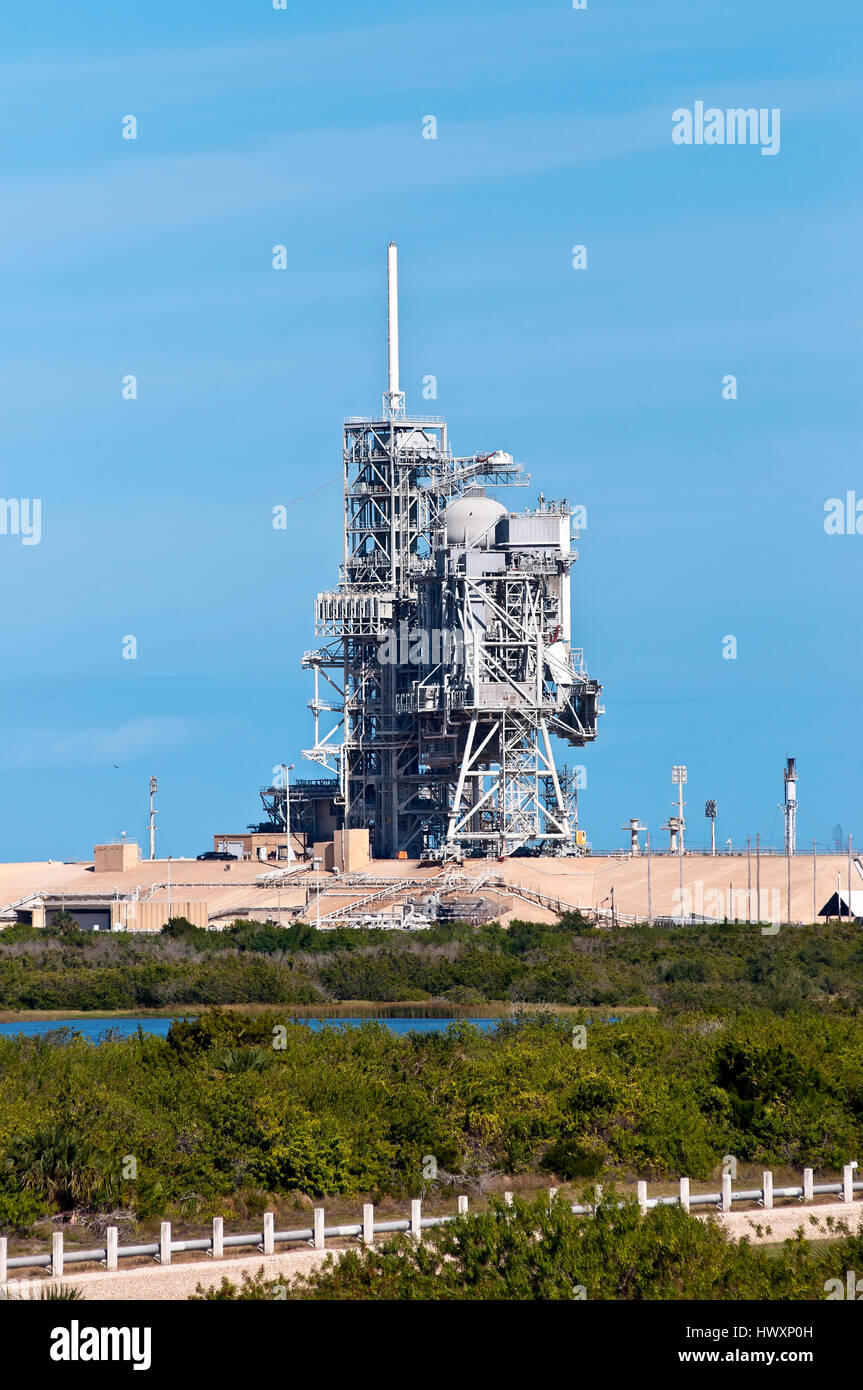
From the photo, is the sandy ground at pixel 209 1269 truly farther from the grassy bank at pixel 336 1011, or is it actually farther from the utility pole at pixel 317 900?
the utility pole at pixel 317 900

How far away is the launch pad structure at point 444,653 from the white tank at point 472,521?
67 millimetres

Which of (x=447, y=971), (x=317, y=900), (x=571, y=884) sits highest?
(x=571, y=884)

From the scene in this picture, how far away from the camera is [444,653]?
9281 centimetres

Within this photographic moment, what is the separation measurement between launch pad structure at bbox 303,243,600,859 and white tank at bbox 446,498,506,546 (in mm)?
67

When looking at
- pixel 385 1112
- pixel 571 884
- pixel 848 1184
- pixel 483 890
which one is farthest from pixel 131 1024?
pixel 848 1184

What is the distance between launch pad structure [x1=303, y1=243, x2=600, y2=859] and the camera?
91938 mm

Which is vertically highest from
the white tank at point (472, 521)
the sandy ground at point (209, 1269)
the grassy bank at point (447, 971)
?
the white tank at point (472, 521)

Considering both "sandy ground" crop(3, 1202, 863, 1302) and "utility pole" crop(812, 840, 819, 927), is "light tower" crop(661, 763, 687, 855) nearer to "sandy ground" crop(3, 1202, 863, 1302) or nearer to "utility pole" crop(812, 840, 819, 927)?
"utility pole" crop(812, 840, 819, 927)

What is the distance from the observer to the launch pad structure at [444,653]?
91938 mm

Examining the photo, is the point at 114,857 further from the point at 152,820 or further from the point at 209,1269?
the point at 209,1269

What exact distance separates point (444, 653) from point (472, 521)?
7.29 m

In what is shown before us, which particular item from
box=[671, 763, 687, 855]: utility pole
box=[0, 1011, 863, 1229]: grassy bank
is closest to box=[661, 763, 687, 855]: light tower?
box=[671, 763, 687, 855]: utility pole

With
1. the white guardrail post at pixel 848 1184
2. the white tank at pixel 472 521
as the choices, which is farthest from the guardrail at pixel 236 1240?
the white tank at pixel 472 521
